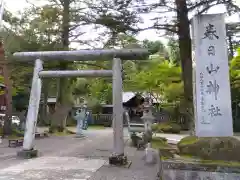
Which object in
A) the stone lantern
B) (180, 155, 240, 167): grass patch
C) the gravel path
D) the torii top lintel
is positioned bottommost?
the gravel path

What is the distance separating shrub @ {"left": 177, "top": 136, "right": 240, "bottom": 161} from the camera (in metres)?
4.80

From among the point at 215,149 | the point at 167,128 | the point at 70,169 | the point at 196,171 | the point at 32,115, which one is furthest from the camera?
the point at 167,128

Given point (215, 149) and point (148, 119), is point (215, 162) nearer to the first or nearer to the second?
point (215, 149)

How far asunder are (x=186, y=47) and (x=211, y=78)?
497 cm

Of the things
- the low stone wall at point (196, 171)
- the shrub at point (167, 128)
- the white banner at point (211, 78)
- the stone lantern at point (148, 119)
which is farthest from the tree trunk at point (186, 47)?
the shrub at point (167, 128)

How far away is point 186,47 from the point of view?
10070 millimetres

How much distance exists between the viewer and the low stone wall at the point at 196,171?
4.47 meters

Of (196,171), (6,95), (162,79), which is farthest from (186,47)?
(6,95)

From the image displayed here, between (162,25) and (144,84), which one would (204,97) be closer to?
(162,25)

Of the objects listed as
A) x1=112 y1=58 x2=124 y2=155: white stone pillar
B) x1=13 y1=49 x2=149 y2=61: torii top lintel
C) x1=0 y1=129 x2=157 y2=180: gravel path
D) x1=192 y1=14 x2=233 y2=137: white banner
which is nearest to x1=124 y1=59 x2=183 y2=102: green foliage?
x1=13 y1=49 x2=149 y2=61: torii top lintel

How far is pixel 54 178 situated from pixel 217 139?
145 inches

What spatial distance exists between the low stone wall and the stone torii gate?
3.73m

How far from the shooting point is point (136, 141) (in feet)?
42.8

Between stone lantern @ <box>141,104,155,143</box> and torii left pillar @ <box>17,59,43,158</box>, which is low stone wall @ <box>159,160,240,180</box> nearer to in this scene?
stone lantern @ <box>141,104,155,143</box>
